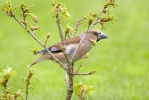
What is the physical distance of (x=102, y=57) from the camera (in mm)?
11672

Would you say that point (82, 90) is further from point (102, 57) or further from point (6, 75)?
point (102, 57)

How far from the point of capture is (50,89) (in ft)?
30.0

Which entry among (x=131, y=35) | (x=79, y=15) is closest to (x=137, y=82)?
A: (x=131, y=35)

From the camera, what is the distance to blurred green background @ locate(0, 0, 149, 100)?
8.91m

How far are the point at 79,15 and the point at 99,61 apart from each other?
4816mm

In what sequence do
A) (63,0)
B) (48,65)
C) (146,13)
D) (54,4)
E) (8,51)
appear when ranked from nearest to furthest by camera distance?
(54,4), (48,65), (8,51), (146,13), (63,0)

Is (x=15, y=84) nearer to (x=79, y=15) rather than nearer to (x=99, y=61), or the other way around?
(x=99, y=61)

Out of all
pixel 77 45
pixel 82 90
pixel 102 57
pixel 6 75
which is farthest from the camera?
pixel 102 57

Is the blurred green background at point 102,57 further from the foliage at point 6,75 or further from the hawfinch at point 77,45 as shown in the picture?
the foliage at point 6,75

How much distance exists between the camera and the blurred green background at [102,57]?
891cm

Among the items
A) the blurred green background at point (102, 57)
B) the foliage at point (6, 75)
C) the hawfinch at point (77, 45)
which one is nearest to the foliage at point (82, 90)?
the hawfinch at point (77, 45)

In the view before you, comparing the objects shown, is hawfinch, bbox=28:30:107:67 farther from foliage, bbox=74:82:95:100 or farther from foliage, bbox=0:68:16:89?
foliage, bbox=0:68:16:89

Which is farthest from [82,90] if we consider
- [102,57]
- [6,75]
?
[102,57]

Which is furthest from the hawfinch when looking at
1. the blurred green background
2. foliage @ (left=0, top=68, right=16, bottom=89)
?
the blurred green background
